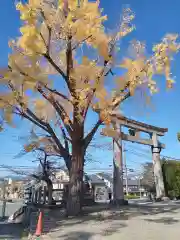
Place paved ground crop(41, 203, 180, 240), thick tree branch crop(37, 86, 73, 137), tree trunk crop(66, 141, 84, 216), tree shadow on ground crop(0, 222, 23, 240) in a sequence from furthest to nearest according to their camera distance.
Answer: thick tree branch crop(37, 86, 73, 137) → tree trunk crop(66, 141, 84, 216) → tree shadow on ground crop(0, 222, 23, 240) → paved ground crop(41, 203, 180, 240)

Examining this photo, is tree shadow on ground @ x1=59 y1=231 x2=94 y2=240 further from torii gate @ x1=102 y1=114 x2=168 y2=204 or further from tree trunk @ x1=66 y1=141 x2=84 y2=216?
torii gate @ x1=102 y1=114 x2=168 y2=204

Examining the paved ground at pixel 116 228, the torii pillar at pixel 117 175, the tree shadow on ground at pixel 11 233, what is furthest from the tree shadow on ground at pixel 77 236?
the torii pillar at pixel 117 175

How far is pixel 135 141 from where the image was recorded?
16922mm

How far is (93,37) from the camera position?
8.03 meters

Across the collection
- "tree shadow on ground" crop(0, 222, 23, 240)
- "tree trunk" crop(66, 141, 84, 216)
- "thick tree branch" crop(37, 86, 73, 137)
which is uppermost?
"thick tree branch" crop(37, 86, 73, 137)

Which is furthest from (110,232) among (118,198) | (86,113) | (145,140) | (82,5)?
(145,140)

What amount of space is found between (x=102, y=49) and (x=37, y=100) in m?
2.98

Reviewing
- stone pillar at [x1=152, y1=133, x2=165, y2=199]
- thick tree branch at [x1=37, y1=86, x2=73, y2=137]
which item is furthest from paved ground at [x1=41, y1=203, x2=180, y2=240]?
stone pillar at [x1=152, y1=133, x2=165, y2=199]

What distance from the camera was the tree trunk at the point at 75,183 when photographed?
8930 mm

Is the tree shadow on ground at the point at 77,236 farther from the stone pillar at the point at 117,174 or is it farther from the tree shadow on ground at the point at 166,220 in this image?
the stone pillar at the point at 117,174

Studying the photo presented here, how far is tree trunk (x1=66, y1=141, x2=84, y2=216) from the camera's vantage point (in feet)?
29.3

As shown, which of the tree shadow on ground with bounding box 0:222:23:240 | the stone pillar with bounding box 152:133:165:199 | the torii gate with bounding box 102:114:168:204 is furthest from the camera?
the stone pillar with bounding box 152:133:165:199

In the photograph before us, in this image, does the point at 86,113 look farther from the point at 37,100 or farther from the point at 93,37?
the point at 93,37

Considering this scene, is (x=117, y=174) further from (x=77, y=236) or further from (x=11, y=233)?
(x=77, y=236)
